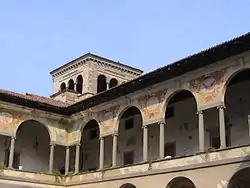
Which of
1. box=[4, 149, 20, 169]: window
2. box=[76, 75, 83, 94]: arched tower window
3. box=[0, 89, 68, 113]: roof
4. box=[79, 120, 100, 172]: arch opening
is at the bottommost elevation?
box=[4, 149, 20, 169]: window

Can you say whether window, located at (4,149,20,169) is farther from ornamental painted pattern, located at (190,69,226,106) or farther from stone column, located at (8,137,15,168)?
ornamental painted pattern, located at (190,69,226,106)

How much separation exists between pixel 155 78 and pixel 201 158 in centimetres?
432

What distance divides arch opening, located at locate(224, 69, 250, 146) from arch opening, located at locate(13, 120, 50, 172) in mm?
9651

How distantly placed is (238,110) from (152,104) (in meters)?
3.58

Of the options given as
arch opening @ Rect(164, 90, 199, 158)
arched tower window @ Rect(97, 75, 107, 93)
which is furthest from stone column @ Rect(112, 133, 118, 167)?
arched tower window @ Rect(97, 75, 107, 93)

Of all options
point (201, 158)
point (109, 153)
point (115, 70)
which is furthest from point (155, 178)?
point (115, 70)

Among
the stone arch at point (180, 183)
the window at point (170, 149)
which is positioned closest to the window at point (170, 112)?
the window at point (170, 149)

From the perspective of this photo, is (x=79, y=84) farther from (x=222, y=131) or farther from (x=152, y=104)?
(x=222, y=131)

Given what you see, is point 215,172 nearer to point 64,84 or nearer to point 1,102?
point 1,102

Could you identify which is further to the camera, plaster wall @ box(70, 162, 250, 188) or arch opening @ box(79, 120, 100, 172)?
arch opening @ box(79, 120, 100, 172)

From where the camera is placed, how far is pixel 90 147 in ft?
85.5

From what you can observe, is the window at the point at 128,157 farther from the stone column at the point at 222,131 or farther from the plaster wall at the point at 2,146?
the stone column at the point at 222,131

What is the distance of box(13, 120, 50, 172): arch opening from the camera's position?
79.8ft

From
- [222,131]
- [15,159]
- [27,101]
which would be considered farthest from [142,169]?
[15,159]
